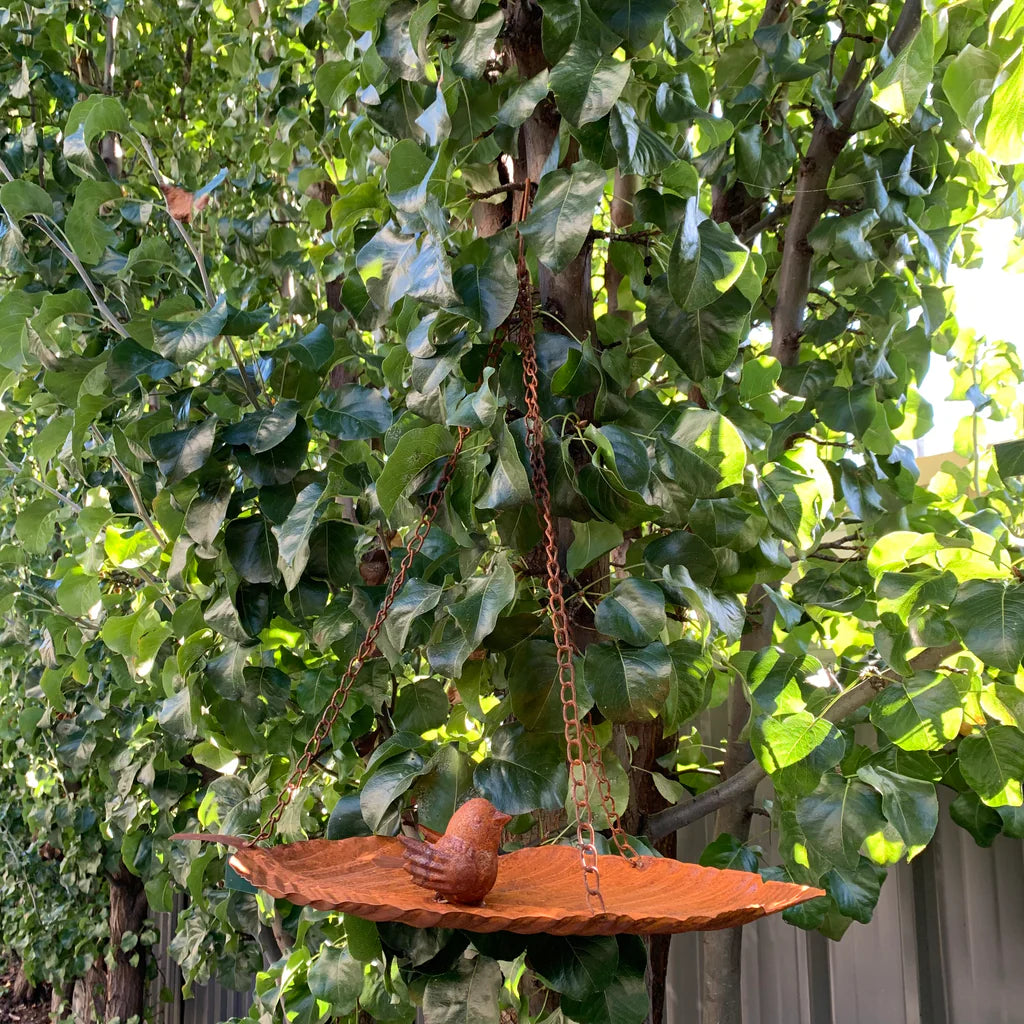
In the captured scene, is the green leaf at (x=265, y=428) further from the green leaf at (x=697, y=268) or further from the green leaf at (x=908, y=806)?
the green leaf at (x=908, y=806)

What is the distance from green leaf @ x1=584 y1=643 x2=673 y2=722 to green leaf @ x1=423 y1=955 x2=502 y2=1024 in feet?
0.89

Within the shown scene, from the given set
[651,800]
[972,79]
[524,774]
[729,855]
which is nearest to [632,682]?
[524,774]

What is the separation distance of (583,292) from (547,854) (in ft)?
2.03

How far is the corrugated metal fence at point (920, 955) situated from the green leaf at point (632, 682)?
991 millimetres

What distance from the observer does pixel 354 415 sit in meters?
1.20

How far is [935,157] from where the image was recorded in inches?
52.2

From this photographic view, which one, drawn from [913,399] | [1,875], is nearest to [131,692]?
[913,399]

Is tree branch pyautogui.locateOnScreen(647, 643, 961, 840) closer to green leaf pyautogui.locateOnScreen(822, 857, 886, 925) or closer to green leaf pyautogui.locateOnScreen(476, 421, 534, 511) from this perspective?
green leaf pyautogui.locateOnScreen(822, 857, 886, 925)

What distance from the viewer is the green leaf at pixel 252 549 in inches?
45.8

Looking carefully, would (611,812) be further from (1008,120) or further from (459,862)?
(1008,120)

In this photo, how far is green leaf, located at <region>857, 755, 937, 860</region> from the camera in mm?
919

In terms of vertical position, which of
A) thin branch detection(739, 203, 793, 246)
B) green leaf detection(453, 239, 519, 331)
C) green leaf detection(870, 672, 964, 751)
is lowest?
green leaf detection(870, 672, 964, 751)

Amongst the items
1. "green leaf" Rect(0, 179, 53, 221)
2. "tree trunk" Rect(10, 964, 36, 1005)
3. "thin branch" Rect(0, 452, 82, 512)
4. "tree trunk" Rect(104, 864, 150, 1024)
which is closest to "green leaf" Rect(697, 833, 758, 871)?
"thin branch" Rect(0, 452, 82, 512)

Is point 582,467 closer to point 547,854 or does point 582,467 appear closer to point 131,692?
point 547,854
